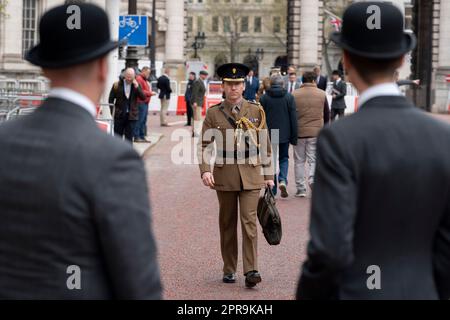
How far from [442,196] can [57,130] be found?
149cm

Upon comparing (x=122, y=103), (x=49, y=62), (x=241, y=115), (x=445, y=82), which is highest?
(x=49, y=62)

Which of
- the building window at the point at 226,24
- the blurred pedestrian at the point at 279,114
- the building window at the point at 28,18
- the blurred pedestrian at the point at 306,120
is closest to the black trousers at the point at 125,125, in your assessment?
the blurred pedestrian at the point at 306,120

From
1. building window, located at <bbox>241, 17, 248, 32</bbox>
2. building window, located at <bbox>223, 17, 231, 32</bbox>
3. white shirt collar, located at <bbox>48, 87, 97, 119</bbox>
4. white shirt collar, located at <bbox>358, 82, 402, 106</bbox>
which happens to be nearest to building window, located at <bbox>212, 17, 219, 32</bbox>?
building window, located at <bbox>241, 17, 248, 32</bbox>

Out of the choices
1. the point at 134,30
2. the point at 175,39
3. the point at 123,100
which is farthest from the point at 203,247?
the point at 175,39

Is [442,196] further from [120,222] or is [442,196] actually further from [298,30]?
[298,30]

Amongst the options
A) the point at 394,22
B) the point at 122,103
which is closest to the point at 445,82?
the point at 122,103

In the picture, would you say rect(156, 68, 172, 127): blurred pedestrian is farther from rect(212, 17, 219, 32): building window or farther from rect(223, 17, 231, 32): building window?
rect(212, 17, 219, 32): building window

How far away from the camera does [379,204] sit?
3883 millimetres

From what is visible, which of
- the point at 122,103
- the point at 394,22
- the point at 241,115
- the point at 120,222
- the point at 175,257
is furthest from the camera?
the point at 122,103

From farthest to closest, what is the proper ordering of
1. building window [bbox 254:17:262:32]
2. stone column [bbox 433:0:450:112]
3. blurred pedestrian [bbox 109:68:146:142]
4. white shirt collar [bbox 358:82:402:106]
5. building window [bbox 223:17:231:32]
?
building window [bbox 254:17:262:32]
building window [bbox 223:17:231:32]
stone column [bbox 433:0:450:112]
blurred pedestrian [bbox 109:68:146:142]
white shirt collar [bbox 358:82:402:106]

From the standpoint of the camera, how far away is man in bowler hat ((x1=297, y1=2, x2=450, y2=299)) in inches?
150

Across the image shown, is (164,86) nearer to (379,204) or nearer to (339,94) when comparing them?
(339,94)

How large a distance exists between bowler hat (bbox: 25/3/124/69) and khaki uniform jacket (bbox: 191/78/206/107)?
27420 millimetres

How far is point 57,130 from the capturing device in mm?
3650
